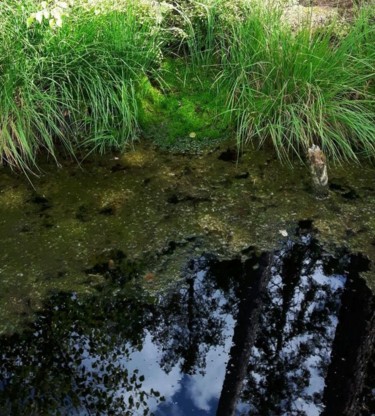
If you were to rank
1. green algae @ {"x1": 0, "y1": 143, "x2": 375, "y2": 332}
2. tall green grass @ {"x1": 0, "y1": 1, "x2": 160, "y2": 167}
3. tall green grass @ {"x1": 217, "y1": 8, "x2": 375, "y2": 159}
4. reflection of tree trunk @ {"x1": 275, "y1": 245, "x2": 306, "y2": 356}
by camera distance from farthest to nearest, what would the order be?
tall green grass @ {"x1": 217, "y1": 8, "x2": 375, "y2": 159}, tall green grass @ {"x1": 0, "y1": 1, "x2": 160, "y2": 167}, green algae @ {"x1": 0, "y1": 143, "x2": 375, "y2": 332}, reflection of tree trunk @ {"x1": 275, "y1": 245, "x2": 306, "y2": 356}

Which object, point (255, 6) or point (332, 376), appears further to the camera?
point (255, 6)

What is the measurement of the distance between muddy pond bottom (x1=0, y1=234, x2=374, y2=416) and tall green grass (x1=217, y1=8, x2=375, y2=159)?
97cm

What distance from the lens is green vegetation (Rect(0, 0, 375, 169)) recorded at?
145 inches

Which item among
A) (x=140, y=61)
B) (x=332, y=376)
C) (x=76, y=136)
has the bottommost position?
(x=332, y=376)

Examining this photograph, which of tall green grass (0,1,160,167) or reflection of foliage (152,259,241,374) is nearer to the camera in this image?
reflection of foliage (152,259,241,374)

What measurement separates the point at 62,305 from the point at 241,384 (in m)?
0.99

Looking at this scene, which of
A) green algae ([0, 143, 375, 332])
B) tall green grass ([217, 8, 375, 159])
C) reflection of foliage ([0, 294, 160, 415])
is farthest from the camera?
tall green grass ([217, 8, 375, 159])

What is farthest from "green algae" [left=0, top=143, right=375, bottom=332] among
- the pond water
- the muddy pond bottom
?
the muddy pond bottom

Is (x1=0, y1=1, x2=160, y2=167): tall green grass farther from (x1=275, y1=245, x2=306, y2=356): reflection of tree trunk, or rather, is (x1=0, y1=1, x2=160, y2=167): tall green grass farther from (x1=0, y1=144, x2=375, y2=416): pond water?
(x1=275, y1=245, x2=306, y2=356): reflection of tree trunk

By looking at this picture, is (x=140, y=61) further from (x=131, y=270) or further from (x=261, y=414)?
(x=261, y=414)

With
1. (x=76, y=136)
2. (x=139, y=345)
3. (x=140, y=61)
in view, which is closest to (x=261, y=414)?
(x=139, y=345)

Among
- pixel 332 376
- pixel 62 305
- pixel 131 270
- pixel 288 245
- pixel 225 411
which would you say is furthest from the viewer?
pixel 288 245

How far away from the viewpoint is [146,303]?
2.96m

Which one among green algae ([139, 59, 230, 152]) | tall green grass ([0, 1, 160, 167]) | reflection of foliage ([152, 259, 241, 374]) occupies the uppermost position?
tall green grass ([0, 1, 160, 167])
